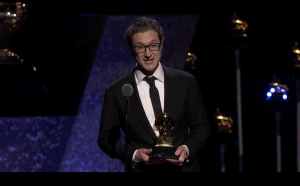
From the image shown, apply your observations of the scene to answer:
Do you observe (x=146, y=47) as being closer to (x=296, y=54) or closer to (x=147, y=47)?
(x=147, y=47)

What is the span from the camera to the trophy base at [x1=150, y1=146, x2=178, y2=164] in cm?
233

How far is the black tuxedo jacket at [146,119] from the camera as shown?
2.57 metres

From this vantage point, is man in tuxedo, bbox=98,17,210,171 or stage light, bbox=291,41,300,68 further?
stage light, bbox=291,41,300,68

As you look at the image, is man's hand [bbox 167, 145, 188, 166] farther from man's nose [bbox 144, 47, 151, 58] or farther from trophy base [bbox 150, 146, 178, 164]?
man's nose [bbox 144, 47, 151, 58]

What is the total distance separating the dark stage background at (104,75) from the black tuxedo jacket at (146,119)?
1339mm

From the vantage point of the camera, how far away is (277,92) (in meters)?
3.90

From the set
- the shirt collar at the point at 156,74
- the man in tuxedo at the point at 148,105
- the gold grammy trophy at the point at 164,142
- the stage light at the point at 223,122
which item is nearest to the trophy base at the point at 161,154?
the gold grammy trophy at the point at 164,142

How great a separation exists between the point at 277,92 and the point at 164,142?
162 cm

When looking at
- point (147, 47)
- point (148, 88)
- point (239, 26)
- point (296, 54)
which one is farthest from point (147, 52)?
point (296, 54)

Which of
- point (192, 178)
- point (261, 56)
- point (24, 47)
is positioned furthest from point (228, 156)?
point (192, 178)

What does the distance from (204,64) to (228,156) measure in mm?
550

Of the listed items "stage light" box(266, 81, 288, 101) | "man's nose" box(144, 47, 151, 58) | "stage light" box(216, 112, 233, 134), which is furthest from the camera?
"stage light" box(216, 112, 233, 134)

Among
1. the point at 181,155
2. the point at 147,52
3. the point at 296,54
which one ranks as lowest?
the point at 181,155

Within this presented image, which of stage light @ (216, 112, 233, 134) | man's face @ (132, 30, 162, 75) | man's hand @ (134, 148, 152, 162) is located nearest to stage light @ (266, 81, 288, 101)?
stage light @ (216, 112, 233, 134)
